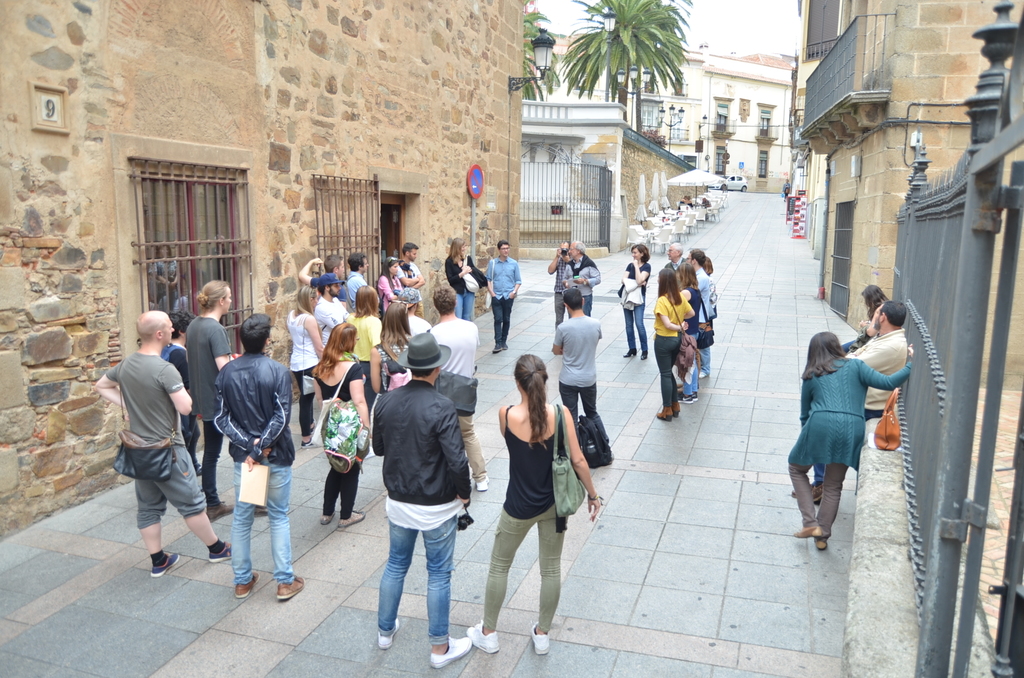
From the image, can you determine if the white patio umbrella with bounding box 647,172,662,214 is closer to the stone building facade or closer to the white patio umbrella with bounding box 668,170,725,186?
the white patio umbrella with bounding box 668,170,725,186

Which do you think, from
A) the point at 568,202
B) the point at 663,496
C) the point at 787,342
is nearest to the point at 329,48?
the point at 663,496

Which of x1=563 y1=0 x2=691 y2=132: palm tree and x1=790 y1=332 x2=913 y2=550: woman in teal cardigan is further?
x1=563 y1=0 x2=691 y2=132: palm tree

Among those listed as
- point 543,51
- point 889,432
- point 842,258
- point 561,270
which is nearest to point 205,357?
point 889,432

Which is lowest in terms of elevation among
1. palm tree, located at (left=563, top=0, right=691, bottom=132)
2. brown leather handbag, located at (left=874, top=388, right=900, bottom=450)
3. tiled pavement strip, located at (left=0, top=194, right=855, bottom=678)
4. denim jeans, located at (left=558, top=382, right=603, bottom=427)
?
tiled pavement strip, located at (left=0, top=194, right=855, bottom=678)

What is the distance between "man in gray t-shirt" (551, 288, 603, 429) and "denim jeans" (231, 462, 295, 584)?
2783 mm

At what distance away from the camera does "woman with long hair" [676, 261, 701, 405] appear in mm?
8922

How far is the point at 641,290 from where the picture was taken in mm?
11094

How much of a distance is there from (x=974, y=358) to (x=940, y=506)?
448mm

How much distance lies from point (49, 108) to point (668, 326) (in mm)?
5740

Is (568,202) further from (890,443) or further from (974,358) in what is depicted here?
(974,358)

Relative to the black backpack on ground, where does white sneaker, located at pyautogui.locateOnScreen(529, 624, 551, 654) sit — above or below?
below

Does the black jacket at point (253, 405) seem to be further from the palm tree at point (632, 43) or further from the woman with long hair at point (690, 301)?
the palm tree at point (632, 43)

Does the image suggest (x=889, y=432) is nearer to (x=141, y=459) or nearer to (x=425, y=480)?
(x=425, y=480)

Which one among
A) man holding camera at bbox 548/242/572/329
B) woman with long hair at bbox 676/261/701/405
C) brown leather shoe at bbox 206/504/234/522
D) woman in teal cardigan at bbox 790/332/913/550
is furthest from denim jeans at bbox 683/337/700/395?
brown leather shoe at bbox 206/504/234/522
